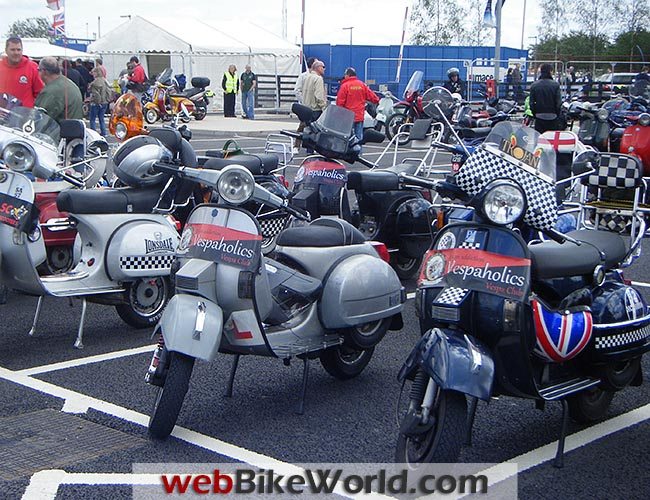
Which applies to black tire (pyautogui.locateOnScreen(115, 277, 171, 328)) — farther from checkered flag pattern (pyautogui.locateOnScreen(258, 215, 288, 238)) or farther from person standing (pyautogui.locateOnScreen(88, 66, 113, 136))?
person standing (pyautogui.locateOnScreen(88, 66, 113, 136))

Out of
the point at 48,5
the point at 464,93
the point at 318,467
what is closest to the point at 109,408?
the point at 318,467

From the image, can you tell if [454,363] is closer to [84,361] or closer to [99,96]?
[84,361]

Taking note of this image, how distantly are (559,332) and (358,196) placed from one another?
4.38m

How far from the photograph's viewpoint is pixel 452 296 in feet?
13.8

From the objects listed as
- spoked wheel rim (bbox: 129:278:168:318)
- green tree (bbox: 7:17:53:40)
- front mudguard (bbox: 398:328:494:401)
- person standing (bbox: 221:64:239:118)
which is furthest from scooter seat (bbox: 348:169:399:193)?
green tree (bbox: 7:17:53:40)

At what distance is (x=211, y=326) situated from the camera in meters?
4.66

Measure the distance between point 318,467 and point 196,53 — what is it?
97.3 ft

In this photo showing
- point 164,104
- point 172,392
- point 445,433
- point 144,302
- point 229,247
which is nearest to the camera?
point 445,433

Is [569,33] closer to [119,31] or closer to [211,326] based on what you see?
[119,31]

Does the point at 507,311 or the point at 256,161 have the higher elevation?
the point at 256,161

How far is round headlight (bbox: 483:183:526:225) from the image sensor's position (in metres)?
4.13

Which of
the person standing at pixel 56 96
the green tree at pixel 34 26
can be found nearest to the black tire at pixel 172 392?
the person standing at pixel 56 96

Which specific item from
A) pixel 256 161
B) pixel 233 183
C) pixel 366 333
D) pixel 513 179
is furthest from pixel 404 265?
pixel 513 179

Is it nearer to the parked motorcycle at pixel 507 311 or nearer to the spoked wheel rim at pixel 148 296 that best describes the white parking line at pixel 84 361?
A: the spoked wheel rim at pixel 148 296
